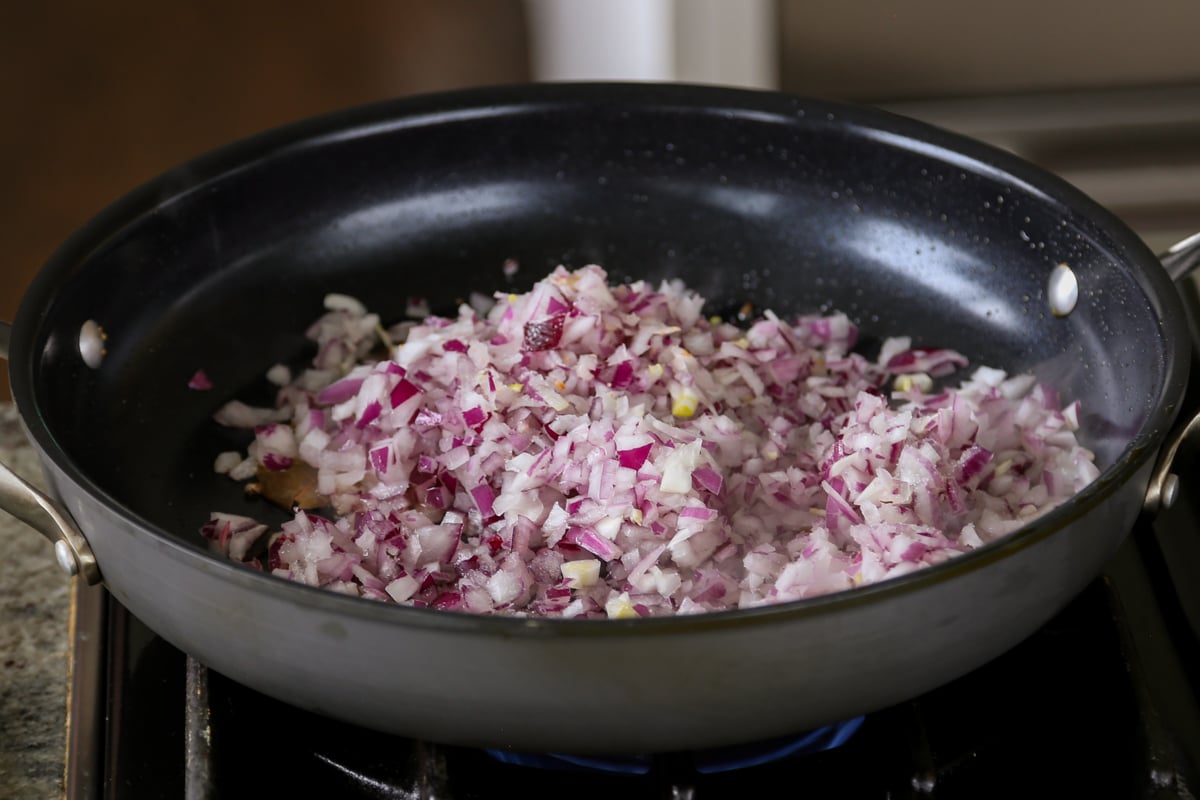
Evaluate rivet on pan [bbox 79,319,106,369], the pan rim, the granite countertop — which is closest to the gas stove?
the granite countertop

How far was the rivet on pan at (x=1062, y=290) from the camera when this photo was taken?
3.47 ft

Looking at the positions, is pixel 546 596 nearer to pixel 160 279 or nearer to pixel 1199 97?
pixel 160 279

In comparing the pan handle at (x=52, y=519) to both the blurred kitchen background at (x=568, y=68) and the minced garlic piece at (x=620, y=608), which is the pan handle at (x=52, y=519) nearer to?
the minced garlic piece at (x=620, y=608)

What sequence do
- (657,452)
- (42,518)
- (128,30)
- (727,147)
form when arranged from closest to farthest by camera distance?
(42,518)
(657,452)
(727,147)
(128,30)

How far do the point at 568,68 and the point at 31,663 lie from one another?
1.59 meters

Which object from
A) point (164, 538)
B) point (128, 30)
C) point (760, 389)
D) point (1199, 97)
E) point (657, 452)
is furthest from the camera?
point (128, 30)

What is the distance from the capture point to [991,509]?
3.09 ft

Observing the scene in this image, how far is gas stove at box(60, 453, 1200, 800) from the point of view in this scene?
77 cm

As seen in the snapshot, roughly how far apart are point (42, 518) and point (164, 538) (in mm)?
150

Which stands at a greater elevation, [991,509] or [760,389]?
[760,389]

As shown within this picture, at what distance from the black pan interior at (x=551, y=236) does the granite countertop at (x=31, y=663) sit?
0.28ft

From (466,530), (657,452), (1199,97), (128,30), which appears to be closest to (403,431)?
(466,530)

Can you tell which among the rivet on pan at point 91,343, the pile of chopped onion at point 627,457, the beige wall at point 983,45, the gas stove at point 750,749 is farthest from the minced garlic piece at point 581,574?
the beige wall at point 983,45

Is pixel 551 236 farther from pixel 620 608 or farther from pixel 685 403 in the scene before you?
pixel 620 608
